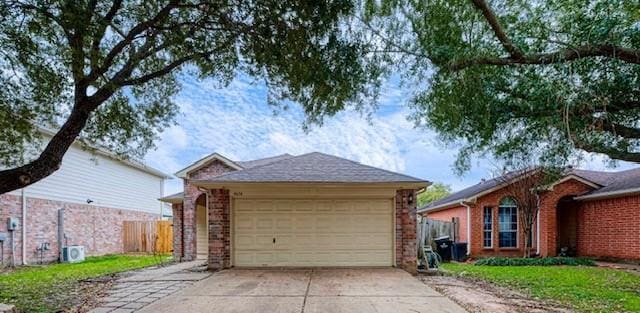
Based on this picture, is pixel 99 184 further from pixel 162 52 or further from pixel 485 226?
pixel 485 226

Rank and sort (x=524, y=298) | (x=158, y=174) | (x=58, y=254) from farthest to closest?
(x=158, y=174), (x=58, y=254), (x=524, y=298)

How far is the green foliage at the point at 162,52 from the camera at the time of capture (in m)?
6.96

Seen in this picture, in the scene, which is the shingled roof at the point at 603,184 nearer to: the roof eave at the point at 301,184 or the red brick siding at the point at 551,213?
the red brick siding at the point at 551,213

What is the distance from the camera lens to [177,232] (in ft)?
56.2

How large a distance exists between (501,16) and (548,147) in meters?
4.34

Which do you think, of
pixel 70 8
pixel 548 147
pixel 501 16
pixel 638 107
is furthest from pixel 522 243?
pixel 70 8

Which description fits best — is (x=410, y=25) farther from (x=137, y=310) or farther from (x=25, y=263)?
(x=25, y=263)

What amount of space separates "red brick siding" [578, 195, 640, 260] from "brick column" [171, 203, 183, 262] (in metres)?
15.0

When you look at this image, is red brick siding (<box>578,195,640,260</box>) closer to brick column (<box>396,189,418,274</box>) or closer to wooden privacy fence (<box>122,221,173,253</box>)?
brick column (<box>396,189,418,274</box>)

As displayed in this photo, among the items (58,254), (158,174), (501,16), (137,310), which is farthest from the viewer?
(158,174)

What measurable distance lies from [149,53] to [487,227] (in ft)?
47.6

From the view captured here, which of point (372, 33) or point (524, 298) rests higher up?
point (372, 33)

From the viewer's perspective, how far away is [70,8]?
6.45 meters

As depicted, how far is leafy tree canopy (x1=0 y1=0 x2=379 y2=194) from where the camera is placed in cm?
697
